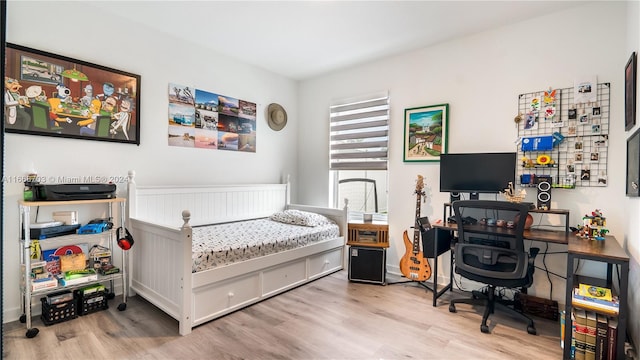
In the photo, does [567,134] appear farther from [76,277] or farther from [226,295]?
[76,277]

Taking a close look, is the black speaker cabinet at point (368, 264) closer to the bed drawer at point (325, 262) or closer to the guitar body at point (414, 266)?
the guitar body at point (414, 266)

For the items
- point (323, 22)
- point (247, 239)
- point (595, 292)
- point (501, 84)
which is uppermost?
point (323, 22)

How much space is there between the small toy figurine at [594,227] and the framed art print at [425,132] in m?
1.32

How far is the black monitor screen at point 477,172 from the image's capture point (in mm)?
2803

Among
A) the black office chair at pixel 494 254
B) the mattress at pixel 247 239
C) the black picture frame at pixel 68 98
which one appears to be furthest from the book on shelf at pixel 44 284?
the black office chair at pixel 494 254

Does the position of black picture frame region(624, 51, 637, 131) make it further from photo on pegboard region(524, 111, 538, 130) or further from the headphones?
the headphones

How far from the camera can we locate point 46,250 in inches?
102

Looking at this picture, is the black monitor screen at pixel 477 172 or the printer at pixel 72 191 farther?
the black monitor screen at pixel 477 172

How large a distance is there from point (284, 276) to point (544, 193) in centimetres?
244

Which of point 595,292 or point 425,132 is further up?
point 425,132

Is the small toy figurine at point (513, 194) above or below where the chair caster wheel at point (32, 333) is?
above

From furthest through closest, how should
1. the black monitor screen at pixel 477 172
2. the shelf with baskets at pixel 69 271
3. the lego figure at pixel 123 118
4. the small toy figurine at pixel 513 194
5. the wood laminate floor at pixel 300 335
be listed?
the lego figure at pixel 123 118 < the black monitor screen at pixel 477 172 < the small toy figurine at pixel 513 194 < the shelf with baskets at pixel 69 271 < the wood laminate floor at pixel 300 335

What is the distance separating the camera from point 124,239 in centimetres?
269

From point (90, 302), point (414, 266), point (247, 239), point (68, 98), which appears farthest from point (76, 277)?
point (414, 266)
